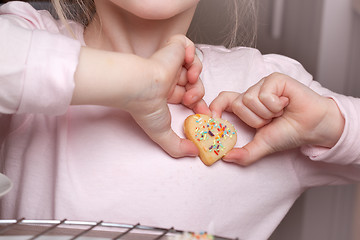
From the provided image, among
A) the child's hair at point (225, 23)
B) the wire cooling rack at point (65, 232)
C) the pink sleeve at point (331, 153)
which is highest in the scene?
the child's hair at point (225, 23)

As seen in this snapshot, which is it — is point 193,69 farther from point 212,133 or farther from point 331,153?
point 331,153

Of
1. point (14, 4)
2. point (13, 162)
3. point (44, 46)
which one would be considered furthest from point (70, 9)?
point (44, 46)

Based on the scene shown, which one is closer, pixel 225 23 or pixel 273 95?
pixel 273 95

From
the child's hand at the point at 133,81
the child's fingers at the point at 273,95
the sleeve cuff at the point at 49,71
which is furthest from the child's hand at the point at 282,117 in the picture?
the sleeve cuff at the point at 49,71

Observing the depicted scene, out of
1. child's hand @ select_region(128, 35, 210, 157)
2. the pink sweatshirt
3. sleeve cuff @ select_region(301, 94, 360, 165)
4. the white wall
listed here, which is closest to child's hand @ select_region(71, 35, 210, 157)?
child's hand @ select_region(128, 35, 210, 157)

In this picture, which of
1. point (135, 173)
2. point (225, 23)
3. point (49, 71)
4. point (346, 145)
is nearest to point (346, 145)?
point (346, 145)

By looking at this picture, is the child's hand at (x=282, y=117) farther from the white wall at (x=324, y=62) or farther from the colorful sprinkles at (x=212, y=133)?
the white wall at (x=324, y=62)
